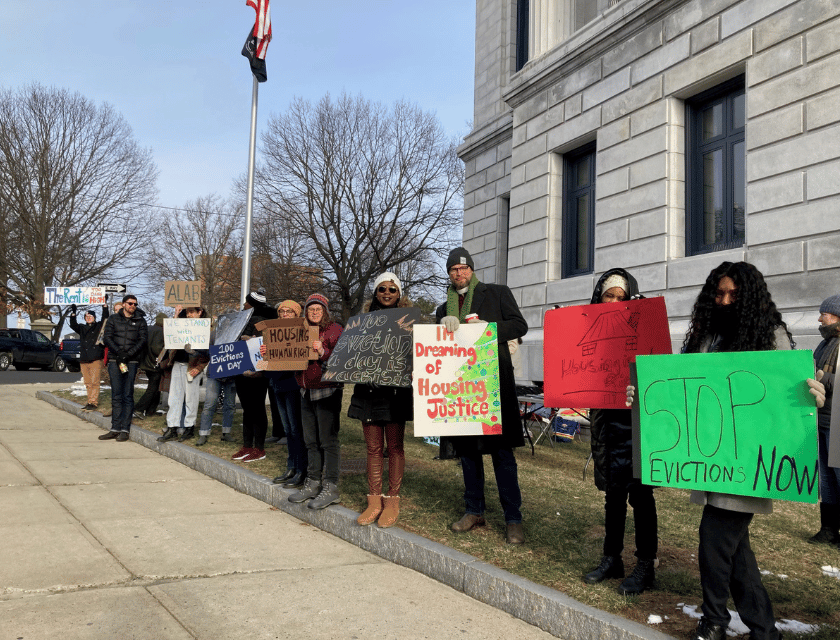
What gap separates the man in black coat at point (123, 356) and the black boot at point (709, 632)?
8.77 m

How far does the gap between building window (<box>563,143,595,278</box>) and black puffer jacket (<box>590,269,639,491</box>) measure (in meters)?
10.4

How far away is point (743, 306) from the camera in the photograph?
3.43 m

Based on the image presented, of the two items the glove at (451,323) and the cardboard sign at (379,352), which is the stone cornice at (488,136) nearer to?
the cardboard sign at (379,352)

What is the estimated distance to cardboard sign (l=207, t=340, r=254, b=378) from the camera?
8398 millimetres

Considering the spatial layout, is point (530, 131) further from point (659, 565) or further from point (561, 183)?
point (659, 565)

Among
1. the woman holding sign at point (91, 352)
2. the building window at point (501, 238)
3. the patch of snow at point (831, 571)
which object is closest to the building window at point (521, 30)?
the building window at point (501, 238)

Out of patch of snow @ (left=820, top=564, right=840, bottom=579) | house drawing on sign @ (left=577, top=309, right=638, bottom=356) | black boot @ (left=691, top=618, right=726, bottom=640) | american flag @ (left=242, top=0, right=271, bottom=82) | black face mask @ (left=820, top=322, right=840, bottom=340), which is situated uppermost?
american flag @ (left=242, top=0, right=271, bottom=82)

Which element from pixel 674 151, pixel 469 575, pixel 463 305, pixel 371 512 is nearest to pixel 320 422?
pixel 371 512

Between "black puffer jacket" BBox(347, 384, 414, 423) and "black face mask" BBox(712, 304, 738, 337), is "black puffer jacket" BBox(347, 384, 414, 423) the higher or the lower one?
the lower one

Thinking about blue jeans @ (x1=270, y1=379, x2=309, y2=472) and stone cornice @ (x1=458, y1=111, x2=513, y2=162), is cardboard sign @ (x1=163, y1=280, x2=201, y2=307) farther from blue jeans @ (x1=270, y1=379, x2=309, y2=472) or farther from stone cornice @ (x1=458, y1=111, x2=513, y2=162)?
stone cornice @ (x1=458, y1=111, x2=513, y2=162)

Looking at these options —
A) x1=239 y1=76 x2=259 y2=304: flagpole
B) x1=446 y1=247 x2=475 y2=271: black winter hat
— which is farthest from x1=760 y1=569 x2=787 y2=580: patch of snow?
x1=239 y1=76 x2=259 y2=304: flagpole

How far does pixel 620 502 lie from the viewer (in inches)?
165

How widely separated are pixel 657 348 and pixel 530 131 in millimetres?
12505

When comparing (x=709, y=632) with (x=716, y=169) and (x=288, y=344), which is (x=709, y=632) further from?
(x=716, y=169)
